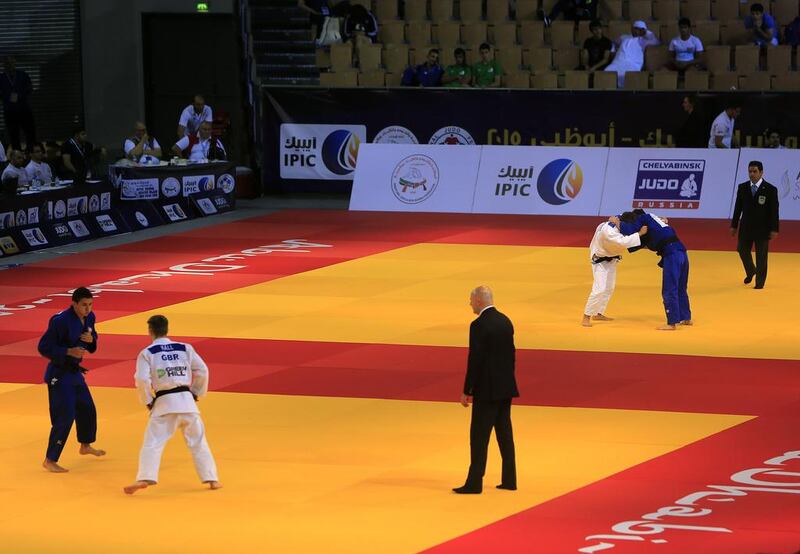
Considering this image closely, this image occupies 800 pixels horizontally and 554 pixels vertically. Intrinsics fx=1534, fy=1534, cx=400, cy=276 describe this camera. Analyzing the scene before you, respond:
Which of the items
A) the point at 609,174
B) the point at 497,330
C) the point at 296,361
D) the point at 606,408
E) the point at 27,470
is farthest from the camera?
the point at 609,174

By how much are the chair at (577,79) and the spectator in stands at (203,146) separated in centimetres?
834

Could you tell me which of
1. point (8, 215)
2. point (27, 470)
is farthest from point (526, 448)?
point (8, 215)

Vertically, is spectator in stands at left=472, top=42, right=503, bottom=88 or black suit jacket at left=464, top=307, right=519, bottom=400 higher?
spectator in stands at left=472, top=42, right=503, bottom=88

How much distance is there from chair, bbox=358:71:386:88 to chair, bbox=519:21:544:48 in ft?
11.9

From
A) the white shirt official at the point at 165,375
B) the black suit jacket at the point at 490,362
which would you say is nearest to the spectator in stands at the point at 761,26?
the black suit jacket at the point at 490,362

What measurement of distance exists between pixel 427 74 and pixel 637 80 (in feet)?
16.2

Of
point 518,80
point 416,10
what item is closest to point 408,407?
point 518,80

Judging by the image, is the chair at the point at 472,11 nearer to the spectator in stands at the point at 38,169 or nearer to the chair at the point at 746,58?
the chair at the point at 746,58

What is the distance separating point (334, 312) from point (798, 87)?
17.1 m

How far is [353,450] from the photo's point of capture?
571 inches

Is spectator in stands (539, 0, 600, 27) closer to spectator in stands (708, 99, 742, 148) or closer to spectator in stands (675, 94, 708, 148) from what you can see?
spectator in stands (675, 94, 708, 148)

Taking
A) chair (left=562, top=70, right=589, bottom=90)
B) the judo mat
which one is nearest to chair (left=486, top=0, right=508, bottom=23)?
chair (left=562, top=70, right=589, bottom=90)

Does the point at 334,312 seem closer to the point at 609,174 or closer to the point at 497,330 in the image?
the point at 497,330

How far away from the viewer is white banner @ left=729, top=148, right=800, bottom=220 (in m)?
31.8
